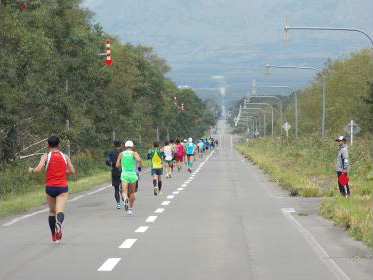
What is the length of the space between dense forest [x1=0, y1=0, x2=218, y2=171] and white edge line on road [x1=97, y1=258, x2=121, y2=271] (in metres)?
13.5

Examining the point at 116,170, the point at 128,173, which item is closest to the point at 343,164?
the point at 116,170

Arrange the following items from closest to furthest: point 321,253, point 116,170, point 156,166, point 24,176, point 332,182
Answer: point 321,253 < point 116,170 < point 156,166 < point 332,182 < point 24,176

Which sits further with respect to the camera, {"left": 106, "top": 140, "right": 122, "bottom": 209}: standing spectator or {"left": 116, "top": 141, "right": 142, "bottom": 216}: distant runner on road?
{"left": 106, "top": 140, "right": 122, "bottom": 209}: standing spectator

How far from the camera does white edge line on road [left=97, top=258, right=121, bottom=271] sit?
10.4 m

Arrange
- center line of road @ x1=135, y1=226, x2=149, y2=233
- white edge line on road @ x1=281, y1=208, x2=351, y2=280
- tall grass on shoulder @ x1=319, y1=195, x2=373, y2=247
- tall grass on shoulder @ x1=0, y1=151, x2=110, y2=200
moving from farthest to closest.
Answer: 1. tall grass on shoulder @ x1=0, y1=151, x2=110, y2=200
2. center line of road @ x1=135, y1=226, x2=149, y2=233
3. tall grass on shoulder @ x1=319, y1=195, x2=373, y2=247
4. white edge line on road @ x1=281, y1=208, x2=351, y2=280

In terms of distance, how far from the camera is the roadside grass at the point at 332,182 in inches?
596

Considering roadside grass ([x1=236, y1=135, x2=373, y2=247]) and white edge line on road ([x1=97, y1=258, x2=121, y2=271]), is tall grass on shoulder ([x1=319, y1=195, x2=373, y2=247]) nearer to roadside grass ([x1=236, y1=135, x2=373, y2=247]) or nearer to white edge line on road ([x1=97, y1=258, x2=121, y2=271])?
roadside grass ([x1=236, y1=135, x2=373, y2=247])

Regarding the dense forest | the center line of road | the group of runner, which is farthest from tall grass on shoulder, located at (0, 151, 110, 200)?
the center line of road

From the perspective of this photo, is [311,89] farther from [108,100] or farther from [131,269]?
[131,269]

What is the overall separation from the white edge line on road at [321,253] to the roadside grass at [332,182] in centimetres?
67

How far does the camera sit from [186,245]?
41.9 ft

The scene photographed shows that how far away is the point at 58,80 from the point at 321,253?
31419 millimetres

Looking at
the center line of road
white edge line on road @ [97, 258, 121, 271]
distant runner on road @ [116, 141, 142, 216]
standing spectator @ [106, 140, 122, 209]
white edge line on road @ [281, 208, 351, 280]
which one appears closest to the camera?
white edge line on road @ [281, 208, 351, 280]

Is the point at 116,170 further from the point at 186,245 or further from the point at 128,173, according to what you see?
the point at 186,245
